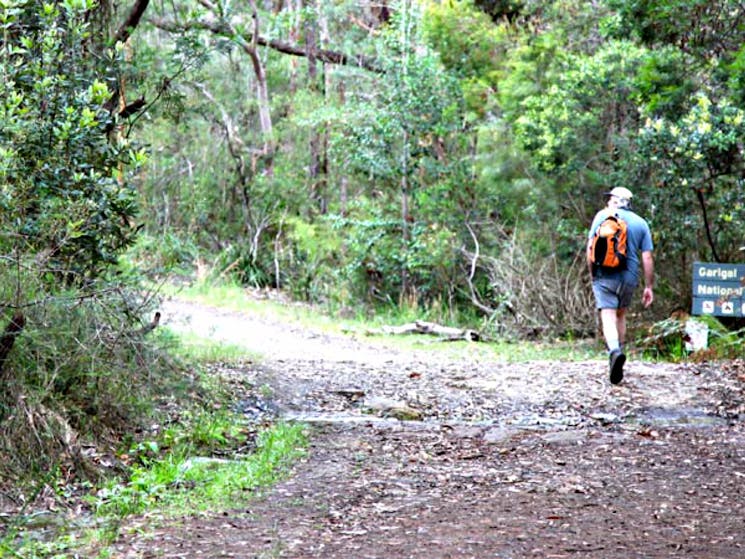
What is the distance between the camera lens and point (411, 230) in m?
20.3

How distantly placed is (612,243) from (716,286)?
315 cm

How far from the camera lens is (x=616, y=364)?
9.79 metres

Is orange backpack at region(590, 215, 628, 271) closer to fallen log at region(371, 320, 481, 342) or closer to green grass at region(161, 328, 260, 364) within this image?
green grass at region(161, 328, 260, 364)

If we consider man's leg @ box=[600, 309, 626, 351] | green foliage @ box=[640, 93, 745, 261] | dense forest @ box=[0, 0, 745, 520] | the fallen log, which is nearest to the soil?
man's leg @ box=[600, 309, 626, 351]

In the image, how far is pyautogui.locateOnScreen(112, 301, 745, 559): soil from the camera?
5.20 metres

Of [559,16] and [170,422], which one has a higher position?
[559,16]

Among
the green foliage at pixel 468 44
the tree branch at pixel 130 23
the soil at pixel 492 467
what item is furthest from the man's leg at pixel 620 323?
the green foliage at pixel 468 44

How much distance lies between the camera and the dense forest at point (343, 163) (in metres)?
7.21

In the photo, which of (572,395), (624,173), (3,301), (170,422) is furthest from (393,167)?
(3,301)

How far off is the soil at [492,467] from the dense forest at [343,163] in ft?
5.08

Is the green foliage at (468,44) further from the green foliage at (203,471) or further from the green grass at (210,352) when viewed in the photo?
the green foliage at (203,471)

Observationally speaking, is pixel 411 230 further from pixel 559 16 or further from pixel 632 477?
pixel 632 477

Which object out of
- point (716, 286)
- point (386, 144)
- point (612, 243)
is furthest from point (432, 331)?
point (612, 243)

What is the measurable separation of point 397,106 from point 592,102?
4.80 metres
